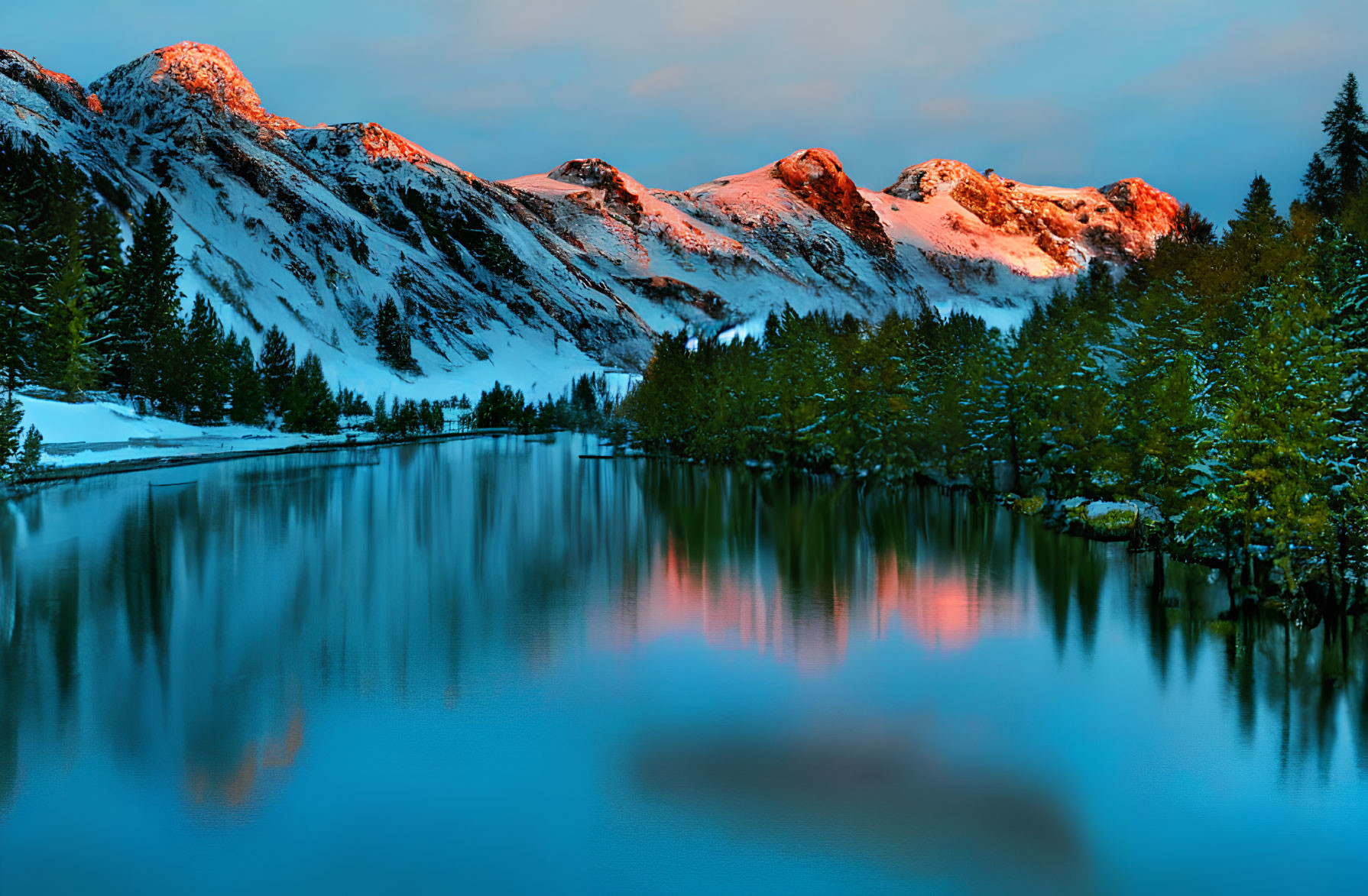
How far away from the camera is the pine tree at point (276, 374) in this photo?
159 metres

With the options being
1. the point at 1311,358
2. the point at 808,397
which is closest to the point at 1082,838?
the point at 1311,358

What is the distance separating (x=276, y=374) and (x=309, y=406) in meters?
11.1

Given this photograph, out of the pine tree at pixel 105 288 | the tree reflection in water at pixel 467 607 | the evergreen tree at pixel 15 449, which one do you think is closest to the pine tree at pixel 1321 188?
the tree reflection in water at pixel 467 607

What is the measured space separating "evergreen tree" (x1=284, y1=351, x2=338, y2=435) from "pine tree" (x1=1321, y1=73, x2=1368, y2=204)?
135 m

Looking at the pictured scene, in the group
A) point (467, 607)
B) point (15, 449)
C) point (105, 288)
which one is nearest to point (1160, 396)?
point (467, 607)

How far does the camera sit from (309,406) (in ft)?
526

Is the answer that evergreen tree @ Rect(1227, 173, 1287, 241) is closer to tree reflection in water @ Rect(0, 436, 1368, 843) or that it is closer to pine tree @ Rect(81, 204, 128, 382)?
tree reflection in water @ Rect(0, 436, 1368, 843)

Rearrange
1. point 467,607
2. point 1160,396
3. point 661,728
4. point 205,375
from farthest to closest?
point 205,375 < point 1160,396 < point 467,607 < point 661,728

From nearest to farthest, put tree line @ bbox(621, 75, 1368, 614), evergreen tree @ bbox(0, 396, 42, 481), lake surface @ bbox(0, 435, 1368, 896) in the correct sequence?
lake surface @ bbox(0, 435, 1368, 896) → tree line @ bbox(621, 75, 1368, 614) → evergreen tree @ bbox(0, 396, 42, 481)

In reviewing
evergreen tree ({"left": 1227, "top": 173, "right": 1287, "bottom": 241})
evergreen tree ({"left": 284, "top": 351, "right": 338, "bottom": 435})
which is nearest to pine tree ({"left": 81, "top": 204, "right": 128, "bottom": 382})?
evergreen tree ({"left": 284, "top": 351, "right": 338, "bottom": 435})

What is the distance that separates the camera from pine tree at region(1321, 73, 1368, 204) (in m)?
85.1

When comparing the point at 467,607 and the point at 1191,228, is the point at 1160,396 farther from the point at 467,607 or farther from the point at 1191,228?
the point at 1191,228

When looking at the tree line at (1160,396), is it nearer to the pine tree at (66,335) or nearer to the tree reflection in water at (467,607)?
the tree reflection in water at (467,607)

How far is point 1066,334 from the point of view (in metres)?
61.6
